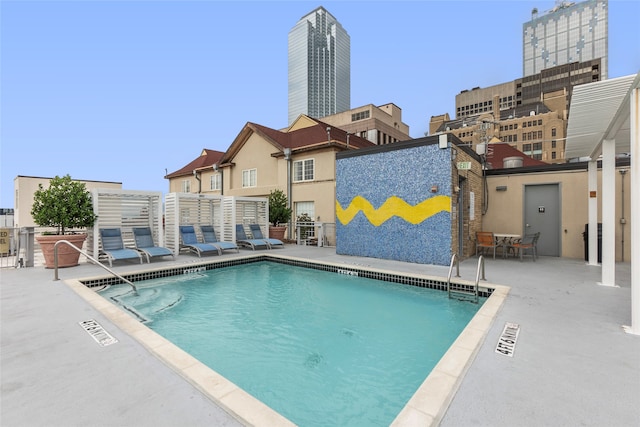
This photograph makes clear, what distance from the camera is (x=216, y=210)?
1185cm

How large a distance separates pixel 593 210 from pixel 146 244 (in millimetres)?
12578

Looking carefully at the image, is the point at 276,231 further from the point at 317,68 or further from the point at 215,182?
the point at 317,68

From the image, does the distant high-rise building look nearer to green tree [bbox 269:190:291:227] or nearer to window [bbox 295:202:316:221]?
window [bbox 295:202:316:221]

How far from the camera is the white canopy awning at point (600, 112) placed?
4.05 meters

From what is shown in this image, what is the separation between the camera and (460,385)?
2340mm

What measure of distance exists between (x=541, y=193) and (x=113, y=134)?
36.9 meters

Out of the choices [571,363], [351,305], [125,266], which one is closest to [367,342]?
[351,305]

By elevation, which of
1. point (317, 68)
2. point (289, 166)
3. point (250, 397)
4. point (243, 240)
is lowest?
point (250, 397)

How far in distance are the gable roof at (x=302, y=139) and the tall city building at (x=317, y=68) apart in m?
75.7

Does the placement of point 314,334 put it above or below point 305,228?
below

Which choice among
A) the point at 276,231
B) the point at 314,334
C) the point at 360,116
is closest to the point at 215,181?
the point at 276,231

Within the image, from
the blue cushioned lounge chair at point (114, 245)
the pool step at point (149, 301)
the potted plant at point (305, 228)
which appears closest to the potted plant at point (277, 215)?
the potted plant at point (305, 228)

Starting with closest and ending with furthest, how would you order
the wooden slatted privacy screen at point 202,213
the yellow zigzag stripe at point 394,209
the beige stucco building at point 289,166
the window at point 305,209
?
1. the yellow zigzag stripe at point 394,209
2. the wooden slatted privacy screen at point 202,213
3. the beige stucco building at point 289,166
4. the window at point 305,209

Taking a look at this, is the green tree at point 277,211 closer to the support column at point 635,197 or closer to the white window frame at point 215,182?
the white window frame at point 215,182
